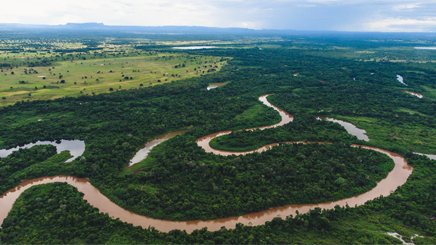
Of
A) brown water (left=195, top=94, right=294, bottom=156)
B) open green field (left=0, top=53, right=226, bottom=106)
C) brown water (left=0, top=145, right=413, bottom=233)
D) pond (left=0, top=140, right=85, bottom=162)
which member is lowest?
brown water (left=0, top=145, right=413, bottom=233)

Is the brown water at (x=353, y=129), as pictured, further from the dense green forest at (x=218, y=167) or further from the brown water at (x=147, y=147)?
the brown water at (x=147, y=147)

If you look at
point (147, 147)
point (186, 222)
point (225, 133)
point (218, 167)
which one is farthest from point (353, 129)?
point (147, 147)

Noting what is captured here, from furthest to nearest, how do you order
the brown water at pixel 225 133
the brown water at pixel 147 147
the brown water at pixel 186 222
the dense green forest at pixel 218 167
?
the brown water at pixel 225 133 → the brown water at pixel 147 147 → the brown water at pixel 186 222 → the dense green forest at pixel 218 167

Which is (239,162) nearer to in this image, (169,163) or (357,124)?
(169,163)

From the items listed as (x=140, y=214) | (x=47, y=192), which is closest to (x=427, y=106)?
(x=140, y=214)

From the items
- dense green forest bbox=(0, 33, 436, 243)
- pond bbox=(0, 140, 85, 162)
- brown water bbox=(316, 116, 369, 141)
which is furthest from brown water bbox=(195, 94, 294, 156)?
pond bbox=(0, 140, 85, 162)

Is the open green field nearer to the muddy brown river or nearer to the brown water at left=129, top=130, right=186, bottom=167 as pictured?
the brown water at left=129, top=130, right=186, bottom=167

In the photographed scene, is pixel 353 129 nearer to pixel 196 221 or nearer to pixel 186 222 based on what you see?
pixel 196 221

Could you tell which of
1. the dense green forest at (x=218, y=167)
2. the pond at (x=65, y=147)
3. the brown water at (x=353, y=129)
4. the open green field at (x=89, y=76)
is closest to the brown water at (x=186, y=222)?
the dense green forest at (x=218, y=167)

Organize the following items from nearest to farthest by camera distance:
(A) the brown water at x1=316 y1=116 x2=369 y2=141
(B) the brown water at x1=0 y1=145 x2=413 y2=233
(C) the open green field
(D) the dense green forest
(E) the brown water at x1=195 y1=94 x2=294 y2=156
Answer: (D) the dense green forest
(B) the brown water at x1=0 y1=145 x2=413 y2=233
(E) the brown water at x1=195 y1=94 x2=294 y2=156
(A) the brown water at x1=316 y1=116 x2=369 y2=141
(C) the open green field
